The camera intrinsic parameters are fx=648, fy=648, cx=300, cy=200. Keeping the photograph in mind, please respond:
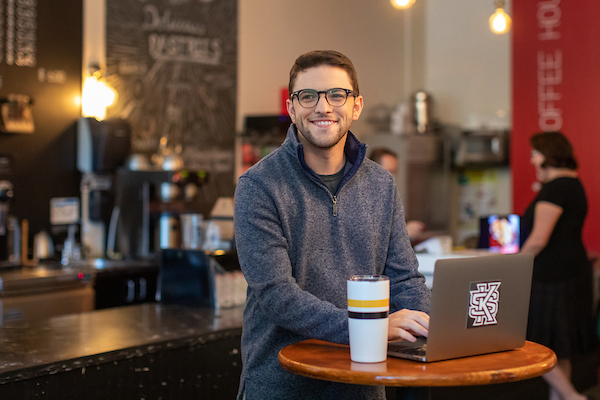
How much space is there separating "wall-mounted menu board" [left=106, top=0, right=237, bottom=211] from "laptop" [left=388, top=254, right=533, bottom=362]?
13.2 feet

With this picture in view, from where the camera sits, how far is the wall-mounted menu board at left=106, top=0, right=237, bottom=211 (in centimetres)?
498

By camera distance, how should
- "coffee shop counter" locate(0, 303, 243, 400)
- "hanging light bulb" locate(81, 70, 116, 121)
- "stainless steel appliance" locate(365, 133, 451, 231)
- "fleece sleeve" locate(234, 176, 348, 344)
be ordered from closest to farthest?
"fleece sleeve" locate(234, 176, 348, 344) → "coffee shop counter" locate(0, 303, 243, 400) → "hanging light bulb" locate(81, 70, 116, 121) → "stainless steel appliance" locate(365, 133, 451, 231)

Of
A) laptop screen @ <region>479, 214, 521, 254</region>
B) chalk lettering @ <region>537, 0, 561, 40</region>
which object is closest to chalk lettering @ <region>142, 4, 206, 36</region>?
laptop screen @ <region>479, 214, 521, 254</region>

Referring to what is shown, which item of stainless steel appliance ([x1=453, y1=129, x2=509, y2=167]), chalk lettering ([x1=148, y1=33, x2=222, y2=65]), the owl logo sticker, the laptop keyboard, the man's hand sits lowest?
the laptop keyboard

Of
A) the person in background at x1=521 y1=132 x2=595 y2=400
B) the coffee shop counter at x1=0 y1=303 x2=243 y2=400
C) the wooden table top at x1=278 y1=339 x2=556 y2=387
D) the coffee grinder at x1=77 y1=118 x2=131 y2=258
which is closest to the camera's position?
the wooden table top at x1=278 y1=339 x2=556 y2=387

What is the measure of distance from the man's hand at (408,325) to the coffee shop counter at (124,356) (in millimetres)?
1086

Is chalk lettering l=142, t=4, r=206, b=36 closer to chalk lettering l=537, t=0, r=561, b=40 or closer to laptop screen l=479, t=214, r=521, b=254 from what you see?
laptop screen l=479, t=214, r=521, b=254

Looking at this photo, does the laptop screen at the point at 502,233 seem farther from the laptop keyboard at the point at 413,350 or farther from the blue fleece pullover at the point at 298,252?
the laptop keyboard at the point at 413,350

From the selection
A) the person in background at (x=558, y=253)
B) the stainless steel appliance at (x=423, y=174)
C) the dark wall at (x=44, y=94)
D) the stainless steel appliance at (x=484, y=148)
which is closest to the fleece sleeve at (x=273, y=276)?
the person in background at (x=558, y=253)

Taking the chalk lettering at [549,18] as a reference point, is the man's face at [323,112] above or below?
below

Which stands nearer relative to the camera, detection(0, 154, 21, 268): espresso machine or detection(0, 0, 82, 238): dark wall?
detection(0, 154, 21, 268): espresso machine

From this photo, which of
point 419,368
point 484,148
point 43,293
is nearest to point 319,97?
point 419,368

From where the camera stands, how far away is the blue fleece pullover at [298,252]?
1517 mm

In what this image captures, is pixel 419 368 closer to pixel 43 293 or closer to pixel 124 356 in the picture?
pixel 124 356
